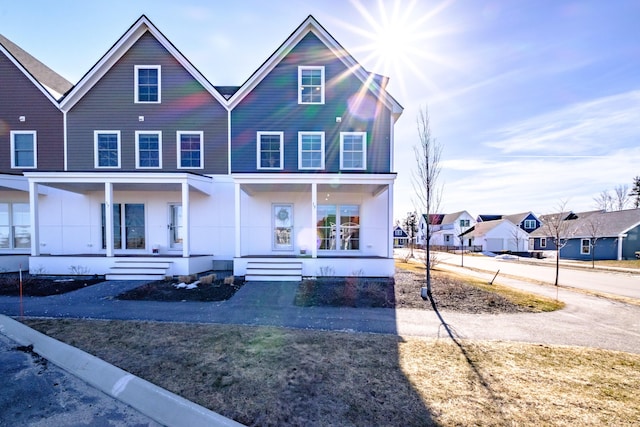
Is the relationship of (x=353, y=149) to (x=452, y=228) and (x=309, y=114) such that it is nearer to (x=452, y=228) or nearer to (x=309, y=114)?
(x=309, y=114)

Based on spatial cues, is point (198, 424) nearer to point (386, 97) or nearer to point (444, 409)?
point (444, 409)

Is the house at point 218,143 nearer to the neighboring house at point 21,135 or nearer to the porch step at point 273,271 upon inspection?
the neighboring house at point 21,135

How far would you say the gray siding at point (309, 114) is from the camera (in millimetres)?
13484

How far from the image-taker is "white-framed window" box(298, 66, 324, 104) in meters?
13.6

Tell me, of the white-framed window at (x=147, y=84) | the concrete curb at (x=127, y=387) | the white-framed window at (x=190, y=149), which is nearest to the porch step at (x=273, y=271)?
the white-framed window at (x=190, y=149)

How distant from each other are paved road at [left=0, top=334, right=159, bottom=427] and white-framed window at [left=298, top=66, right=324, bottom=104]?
12505mm

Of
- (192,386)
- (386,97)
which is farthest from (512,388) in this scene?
(386,97)

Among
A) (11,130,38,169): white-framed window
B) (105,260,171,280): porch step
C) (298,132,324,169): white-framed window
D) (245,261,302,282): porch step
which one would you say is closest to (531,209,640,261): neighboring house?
(298,132,324,169): white-framed window

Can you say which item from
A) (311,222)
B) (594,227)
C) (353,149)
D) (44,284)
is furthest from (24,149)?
(594,227)

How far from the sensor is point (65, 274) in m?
11.2

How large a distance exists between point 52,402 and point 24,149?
1563cm

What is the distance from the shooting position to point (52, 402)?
3455 millimetres

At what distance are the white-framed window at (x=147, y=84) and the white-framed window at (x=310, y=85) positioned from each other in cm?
666

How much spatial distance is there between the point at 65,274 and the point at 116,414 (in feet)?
36.2
